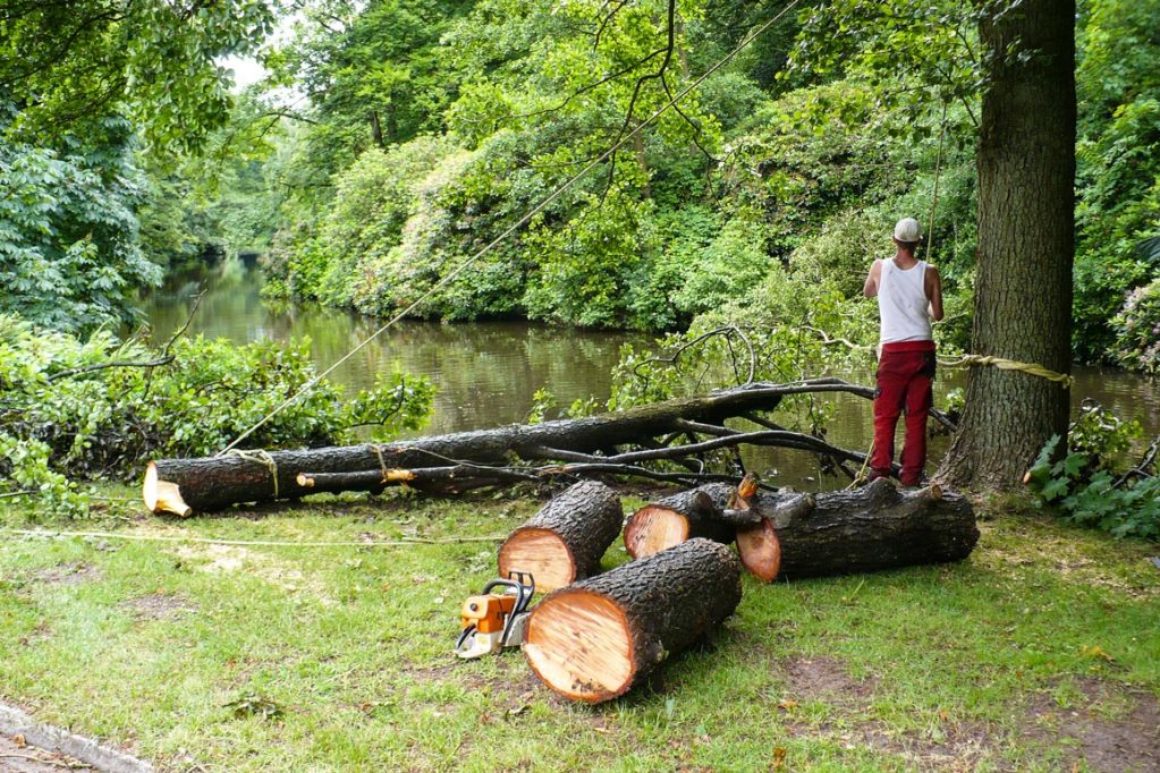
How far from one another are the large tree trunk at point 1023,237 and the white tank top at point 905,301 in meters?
0.78

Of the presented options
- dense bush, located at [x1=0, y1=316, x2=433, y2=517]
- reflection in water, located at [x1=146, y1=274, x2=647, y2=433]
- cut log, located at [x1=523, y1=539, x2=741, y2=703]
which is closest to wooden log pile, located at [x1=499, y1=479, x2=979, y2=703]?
cut log, located at [x1=523, y1=539, x2=741, y2=703]

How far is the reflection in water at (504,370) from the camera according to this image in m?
11.5

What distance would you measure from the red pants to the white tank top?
7 centimetres

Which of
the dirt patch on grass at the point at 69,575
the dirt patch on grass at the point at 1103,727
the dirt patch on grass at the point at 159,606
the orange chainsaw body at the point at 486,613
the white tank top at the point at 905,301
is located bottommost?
the dirt patch on grass at the point at 1103,727

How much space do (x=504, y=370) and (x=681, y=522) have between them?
1263 cm

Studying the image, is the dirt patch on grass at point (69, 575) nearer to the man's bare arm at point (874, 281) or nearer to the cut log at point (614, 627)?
the cut log at point (614, 627)

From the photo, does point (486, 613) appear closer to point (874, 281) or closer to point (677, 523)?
point (677, 523)

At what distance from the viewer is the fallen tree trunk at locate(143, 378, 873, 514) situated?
22.7 feet

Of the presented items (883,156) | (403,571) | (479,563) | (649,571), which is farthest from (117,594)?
(883,156)

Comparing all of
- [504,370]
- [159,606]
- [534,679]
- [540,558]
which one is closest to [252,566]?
[159,606]

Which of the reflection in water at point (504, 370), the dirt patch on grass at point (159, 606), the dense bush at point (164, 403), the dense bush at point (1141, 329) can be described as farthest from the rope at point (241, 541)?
the dense bush at point (1141, 329)

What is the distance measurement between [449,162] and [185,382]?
2013cm

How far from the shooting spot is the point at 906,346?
245 inches

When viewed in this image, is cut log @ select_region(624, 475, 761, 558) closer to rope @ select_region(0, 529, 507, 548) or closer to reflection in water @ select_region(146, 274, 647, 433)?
rope @ select_region(0, 529, 507, 548)
